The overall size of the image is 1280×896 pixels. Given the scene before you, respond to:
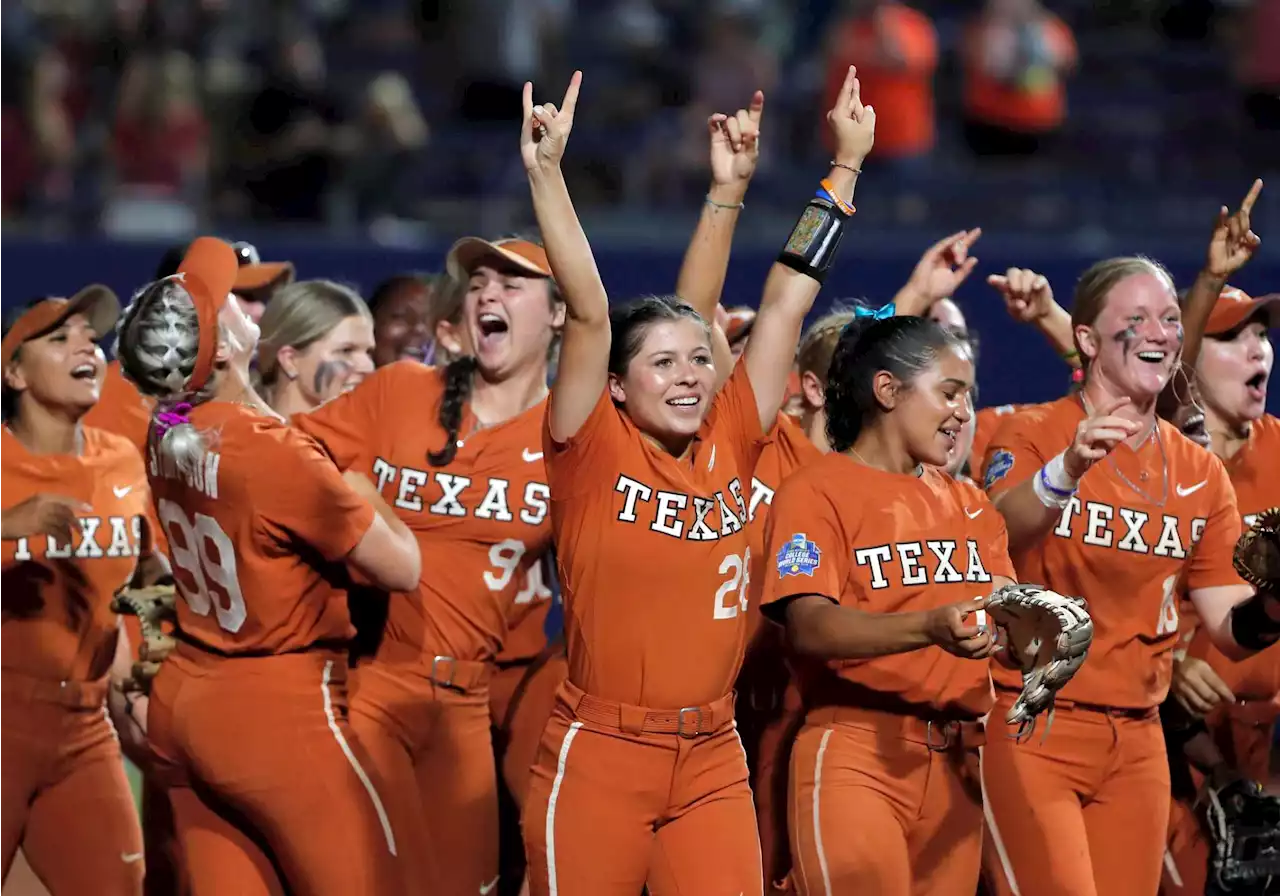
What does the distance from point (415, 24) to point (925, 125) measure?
3.29 meters

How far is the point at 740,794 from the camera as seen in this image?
4.36 m

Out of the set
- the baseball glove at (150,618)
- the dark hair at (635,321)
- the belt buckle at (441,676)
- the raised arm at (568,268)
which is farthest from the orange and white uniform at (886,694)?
the baseball glove at (150,618)

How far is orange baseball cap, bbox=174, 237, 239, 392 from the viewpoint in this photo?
4652mm

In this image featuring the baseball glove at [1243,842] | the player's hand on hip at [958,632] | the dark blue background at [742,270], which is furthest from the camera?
the dark blue background at [742,270]

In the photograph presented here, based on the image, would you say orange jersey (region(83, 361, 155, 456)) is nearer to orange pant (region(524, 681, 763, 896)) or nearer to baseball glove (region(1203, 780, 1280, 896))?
orange pant (region(524, 681, 763, 896))

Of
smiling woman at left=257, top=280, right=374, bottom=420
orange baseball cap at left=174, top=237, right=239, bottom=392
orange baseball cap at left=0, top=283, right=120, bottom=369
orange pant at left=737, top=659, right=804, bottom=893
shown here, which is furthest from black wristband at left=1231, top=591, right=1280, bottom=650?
orange baseball cap at left=0, top=283, right=120, bottom=369

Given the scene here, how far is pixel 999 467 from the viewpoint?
16.5ft

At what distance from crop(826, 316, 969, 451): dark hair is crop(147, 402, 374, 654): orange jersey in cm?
118

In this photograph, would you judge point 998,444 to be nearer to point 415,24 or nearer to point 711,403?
point 711,403

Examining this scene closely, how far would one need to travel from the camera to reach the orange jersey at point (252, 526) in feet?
15.0

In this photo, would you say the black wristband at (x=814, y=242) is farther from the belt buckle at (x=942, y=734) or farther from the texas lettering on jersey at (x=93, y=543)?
the texas lettering on jersey at (x=93, y=543)

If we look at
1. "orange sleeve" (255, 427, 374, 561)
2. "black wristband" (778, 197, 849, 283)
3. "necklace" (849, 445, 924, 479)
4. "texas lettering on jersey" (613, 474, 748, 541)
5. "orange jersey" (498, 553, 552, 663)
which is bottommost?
"orange jersey" (498, 553, 552, 663)

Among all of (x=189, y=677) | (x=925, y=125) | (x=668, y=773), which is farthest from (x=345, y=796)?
(x=925, y=125)

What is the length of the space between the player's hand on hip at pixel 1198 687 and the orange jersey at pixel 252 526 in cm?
245
